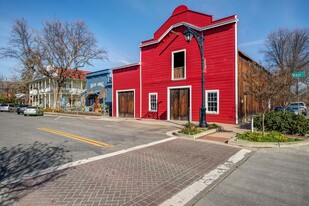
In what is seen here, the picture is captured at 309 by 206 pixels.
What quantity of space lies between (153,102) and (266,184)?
14.3 meters

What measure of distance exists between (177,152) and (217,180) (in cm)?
230

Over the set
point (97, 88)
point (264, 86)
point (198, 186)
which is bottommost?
point (198, 186)

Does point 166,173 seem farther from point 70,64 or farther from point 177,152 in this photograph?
point 70,64

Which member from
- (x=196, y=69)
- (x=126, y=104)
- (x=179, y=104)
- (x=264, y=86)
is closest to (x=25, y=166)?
(x=264, y=86)

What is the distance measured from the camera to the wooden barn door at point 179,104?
50.5 feet

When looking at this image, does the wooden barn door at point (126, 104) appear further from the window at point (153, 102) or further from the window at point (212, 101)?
the window at point (212, 101)

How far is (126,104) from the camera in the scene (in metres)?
20.3

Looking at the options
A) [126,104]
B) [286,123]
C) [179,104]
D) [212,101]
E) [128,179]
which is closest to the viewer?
[128,179]

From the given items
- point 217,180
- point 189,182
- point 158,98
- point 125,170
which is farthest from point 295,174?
point 158,98

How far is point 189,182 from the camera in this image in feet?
12.9

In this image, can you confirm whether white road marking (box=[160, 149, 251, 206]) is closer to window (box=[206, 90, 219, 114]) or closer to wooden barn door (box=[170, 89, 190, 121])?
window (box=[206, 90, 219, 114])

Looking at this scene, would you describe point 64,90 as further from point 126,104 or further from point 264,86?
point 264,86

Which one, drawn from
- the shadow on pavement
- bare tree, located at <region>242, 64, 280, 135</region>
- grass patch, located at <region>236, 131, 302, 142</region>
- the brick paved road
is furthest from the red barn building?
the shadow on pavement

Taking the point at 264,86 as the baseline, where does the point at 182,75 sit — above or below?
above
